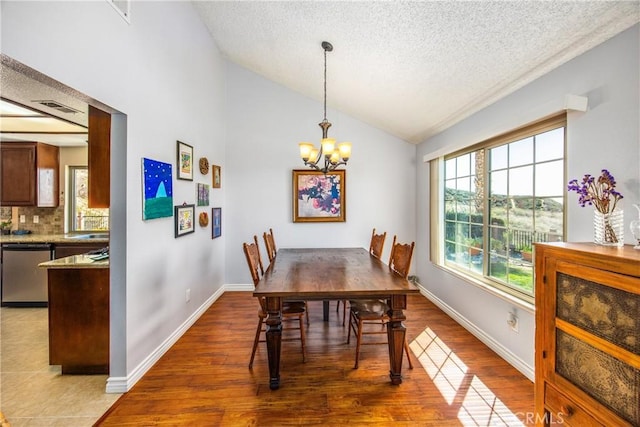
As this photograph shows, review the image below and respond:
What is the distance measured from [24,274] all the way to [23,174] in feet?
4.38

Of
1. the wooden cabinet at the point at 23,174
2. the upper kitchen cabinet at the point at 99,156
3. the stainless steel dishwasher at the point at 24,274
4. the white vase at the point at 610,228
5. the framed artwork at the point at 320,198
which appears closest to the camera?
the white vase at the point at 610,228

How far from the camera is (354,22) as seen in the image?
2.43 metres

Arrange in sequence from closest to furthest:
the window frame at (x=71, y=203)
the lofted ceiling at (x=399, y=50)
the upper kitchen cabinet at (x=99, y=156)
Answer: the lofted ceiling at (x=399, y=50), the upper kitchen cabinet at (x=99, y=156), the window frame at (x=71, y=203)

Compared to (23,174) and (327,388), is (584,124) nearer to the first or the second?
(327,388)

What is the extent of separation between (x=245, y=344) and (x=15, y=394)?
1.61 metres

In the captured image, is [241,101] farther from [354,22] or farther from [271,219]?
[354,22]

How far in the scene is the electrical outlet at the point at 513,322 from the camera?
231cm

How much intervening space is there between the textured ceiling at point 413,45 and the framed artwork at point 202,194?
1.89 meters

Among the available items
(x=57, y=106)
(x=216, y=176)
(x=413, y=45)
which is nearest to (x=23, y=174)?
(x=216, y=176)

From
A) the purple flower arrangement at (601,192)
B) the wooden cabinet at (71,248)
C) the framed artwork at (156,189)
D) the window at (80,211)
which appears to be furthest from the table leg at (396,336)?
the window at (80,211)

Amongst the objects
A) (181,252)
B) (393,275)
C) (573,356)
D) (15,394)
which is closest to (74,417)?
(15,394)

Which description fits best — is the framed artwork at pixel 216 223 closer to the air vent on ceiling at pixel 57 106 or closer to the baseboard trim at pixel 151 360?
the baseboard trim at pixel 151 360

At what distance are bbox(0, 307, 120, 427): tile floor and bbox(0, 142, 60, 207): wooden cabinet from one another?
193 cm

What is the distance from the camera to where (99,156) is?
2.04m
